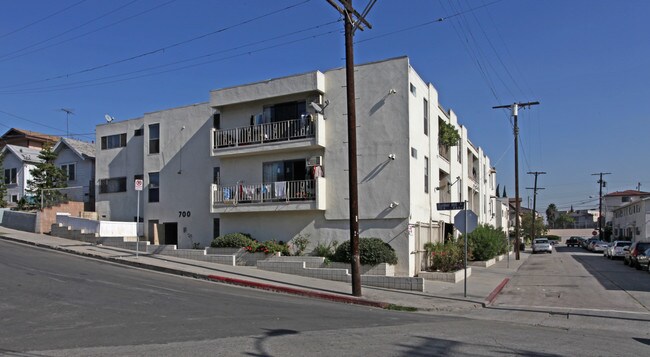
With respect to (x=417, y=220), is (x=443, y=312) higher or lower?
lower

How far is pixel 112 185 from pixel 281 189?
1267 cm

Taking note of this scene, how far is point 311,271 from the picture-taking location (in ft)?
66.7

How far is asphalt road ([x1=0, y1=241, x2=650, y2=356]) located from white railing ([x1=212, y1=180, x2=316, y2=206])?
756cm

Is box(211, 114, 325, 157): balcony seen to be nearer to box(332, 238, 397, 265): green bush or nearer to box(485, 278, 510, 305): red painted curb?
box(332, 238, 397, 265): green bush

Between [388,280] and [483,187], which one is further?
[483,187]

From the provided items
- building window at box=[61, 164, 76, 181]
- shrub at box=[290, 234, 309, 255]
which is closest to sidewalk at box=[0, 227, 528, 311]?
shrub at box=[290, 234, 309, 255]

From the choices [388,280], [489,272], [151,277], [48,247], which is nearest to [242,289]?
[151,277]

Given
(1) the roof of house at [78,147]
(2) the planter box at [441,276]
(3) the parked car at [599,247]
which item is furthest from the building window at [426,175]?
(3) the parked car at [599,247]

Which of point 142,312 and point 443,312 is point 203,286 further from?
point 443,312

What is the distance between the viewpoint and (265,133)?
24.1 m

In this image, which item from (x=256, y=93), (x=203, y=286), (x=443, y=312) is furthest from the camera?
(x=256, y=93)

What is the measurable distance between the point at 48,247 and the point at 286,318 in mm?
17051

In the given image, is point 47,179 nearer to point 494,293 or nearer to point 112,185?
point 112,185

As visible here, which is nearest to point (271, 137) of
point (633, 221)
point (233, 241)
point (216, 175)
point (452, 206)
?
point (216, 175)
